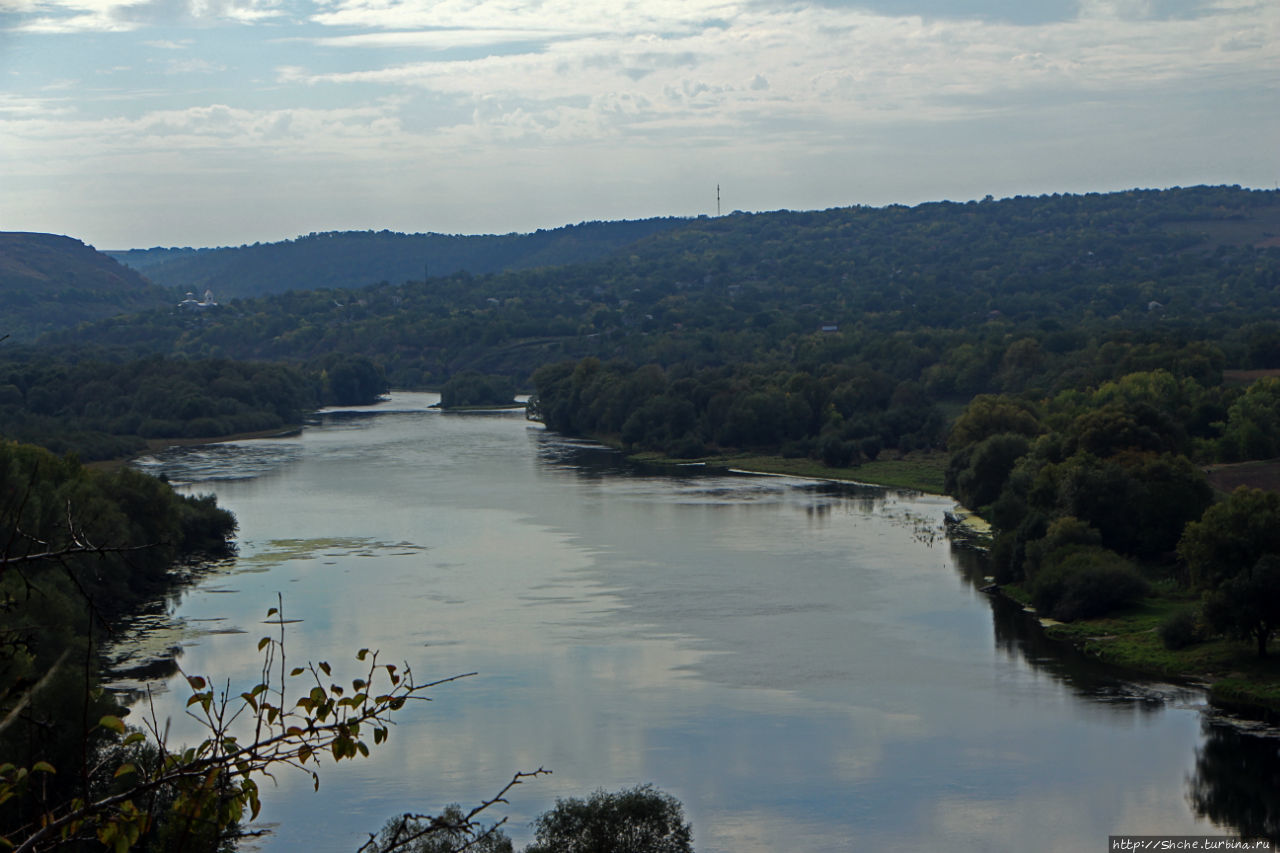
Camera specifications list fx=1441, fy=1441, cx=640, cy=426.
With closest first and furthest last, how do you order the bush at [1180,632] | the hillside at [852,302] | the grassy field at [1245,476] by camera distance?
the bush at [1180,632] < the grassy field at [1245,476] < the hillside at [852,302]

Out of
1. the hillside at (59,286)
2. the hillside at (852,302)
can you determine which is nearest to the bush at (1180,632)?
the hillside at (852,302)

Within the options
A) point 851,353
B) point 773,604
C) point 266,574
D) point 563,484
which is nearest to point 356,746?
point 773,604

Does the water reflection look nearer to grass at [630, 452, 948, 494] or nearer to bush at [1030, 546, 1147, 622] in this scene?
bush at [1030, 546, 1147, 622]

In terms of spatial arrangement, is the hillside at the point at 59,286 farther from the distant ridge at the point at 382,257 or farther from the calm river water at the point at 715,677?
the calm river water at the point at 715,677

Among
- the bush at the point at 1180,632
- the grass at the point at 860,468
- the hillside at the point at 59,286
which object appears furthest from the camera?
the hillside at the point at 59,286

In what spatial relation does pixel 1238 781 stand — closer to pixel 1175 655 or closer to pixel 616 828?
pixel 1175 655

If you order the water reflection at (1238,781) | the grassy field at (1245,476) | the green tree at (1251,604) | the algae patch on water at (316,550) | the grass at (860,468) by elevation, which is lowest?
the water reflection at (1238,781)
